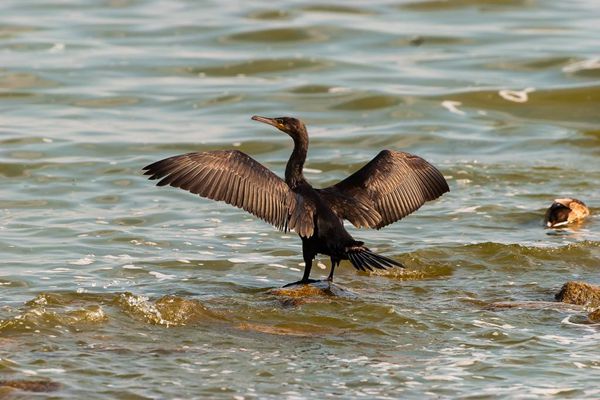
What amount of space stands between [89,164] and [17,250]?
3.13 meters

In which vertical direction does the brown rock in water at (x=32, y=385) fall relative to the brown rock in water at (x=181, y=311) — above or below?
below

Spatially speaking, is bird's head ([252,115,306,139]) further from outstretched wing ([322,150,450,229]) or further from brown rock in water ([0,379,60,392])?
brown rock in water ([0,379,60,392])

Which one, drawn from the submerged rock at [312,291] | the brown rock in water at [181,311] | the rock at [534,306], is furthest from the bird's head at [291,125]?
the rock at [534,306]

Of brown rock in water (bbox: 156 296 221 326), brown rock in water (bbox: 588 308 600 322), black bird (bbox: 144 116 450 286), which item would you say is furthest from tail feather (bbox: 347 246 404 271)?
brown rock in water (bbox: 588 308 600 322)

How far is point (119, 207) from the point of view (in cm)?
1213

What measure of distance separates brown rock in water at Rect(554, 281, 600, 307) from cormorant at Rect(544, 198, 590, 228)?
2581 millimetres

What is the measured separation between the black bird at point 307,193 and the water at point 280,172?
44cm

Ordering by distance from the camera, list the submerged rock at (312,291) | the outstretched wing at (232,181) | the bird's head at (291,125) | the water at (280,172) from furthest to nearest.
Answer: the bird's head at (291,125)
the submerged rock at (312,291)
the outstretched wing at (232,181)
the water at (280,172)

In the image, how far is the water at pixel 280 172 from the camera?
7.66m

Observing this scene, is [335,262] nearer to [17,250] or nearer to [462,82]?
[17,250]

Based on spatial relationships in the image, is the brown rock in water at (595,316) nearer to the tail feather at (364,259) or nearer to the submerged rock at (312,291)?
the tail feather at (364,259)

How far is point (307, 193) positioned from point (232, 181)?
27.5 inches

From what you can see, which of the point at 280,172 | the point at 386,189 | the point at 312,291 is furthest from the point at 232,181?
the point at 280,172

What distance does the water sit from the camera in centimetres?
766
